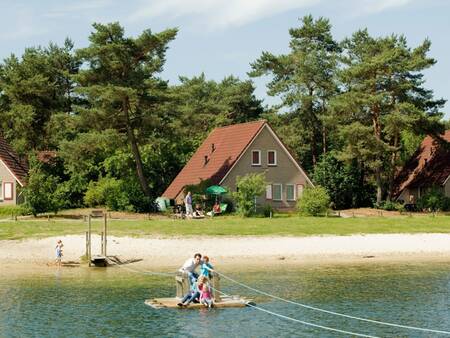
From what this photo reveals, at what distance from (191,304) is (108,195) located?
134ft

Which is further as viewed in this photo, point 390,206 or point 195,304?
point 390,206

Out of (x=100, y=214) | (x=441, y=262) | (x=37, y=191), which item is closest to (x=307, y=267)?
(x=441, y=262)

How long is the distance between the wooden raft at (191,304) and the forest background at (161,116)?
1229 inches

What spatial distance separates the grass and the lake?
8.20m

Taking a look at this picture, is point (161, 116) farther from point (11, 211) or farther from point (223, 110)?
point (223, 110)

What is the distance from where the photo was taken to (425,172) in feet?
266

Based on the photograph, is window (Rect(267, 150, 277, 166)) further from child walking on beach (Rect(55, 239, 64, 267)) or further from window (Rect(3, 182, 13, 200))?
child walking on beach (Rect(55, 239, 64, 267))

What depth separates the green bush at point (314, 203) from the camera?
6444 cm

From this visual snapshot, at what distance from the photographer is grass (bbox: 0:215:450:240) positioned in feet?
166

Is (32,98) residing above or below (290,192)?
above

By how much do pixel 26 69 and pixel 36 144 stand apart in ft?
28.7

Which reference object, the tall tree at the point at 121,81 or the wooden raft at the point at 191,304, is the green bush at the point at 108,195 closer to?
the tall tree at the point at 121,81

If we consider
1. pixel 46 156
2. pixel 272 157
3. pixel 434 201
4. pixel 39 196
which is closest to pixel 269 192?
pixel 272 157

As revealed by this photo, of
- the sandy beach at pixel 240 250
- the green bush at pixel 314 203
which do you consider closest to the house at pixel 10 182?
the green bush at pixel 314 203
